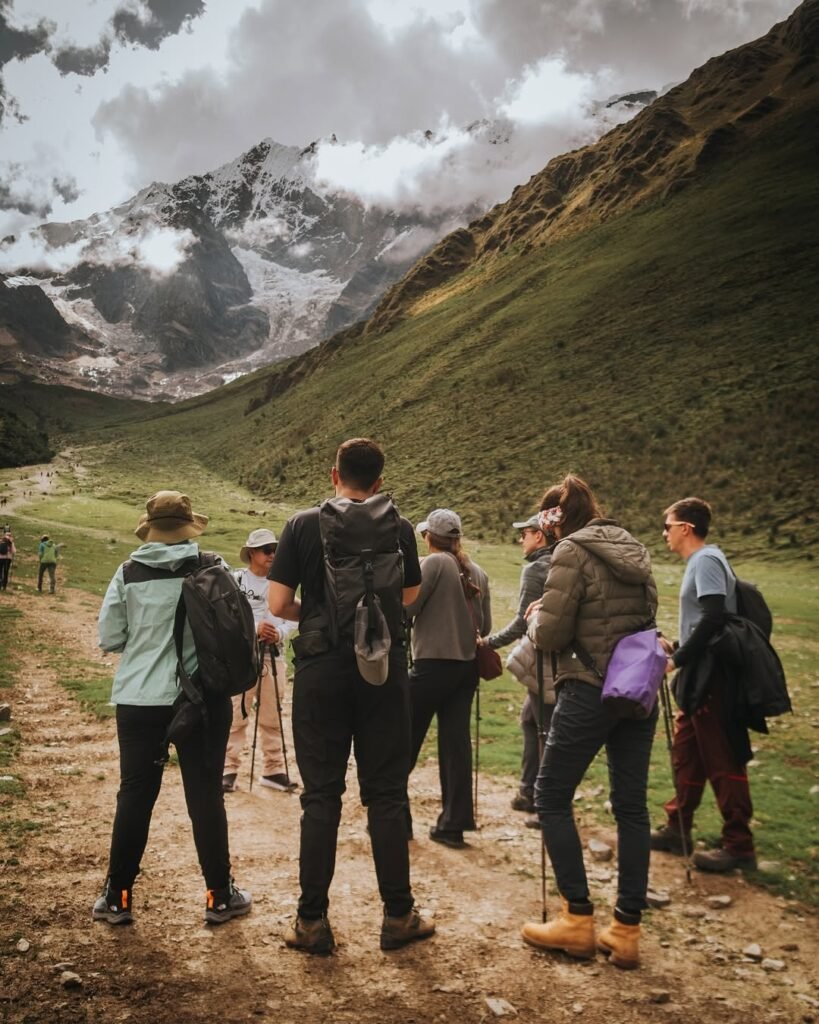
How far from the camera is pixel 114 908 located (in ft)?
17.4

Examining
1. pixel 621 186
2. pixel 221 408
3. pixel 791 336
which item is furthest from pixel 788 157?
pixel 221 408

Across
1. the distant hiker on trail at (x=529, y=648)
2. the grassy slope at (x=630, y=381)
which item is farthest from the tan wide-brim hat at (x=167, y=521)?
the grassy slope at (x=630, y=381)

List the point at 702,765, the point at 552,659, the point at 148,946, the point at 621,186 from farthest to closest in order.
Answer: the point at 621,186
the point at 702,765
the point at 552,659
the point at 148,946

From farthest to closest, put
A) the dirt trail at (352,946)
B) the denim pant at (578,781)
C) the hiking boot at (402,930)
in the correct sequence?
the denim pant at (578,781)
the hiking boot at (402,930)
the dirt trail at (352,946)

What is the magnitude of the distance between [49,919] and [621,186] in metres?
115

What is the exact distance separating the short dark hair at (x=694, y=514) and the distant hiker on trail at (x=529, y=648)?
1.32m

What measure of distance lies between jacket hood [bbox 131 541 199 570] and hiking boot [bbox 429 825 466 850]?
12.7 ft

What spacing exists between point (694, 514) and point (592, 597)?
233 centimetres

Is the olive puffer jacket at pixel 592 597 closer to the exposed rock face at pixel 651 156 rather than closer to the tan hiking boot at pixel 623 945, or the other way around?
the tan hiking boot at pixel 623 945

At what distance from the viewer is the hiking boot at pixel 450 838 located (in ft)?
23.8

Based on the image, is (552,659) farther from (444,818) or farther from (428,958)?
(444,818)

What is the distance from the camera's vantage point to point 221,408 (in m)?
171

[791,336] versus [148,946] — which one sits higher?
[791,336]

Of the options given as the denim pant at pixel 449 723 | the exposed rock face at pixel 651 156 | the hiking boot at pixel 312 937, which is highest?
the exposed rock face at pixel 651 156
